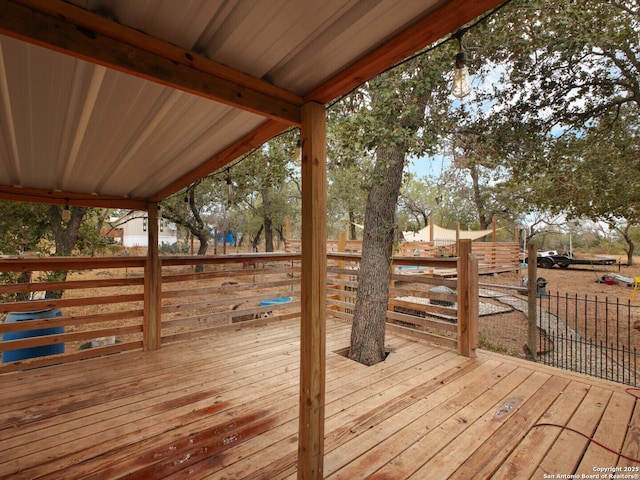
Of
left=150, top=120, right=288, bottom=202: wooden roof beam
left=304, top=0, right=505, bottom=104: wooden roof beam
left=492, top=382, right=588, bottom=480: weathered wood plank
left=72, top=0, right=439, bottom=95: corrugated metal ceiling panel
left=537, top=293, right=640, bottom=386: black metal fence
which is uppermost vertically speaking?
left=72, top=0, right=439, bottom=95: corrugated metal ceiling panel

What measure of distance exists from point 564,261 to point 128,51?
17.0 metres

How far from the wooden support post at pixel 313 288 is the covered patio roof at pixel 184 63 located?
0.15m

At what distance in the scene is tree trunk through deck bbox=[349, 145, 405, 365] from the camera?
3082 millimetres

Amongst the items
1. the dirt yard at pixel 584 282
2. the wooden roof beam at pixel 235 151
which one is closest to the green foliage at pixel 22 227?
the wooden roof beam at pixel 235 151

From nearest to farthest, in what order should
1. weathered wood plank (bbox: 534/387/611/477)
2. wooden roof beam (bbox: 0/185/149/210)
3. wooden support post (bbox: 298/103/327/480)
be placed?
wooden support post (bbox: 298/103/327/480)
weathered wood plank (bbox: 534/387/611/477)
wooden roof beam (bbox: 0/185/149/210)

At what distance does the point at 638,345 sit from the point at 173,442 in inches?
253

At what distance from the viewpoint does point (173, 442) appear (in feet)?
5.99

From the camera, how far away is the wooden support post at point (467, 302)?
3139mm

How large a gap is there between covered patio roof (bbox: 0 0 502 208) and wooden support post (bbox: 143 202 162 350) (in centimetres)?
132

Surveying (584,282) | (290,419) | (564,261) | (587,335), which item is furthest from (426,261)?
(564,261)

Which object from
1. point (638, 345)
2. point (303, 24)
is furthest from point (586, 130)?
point (303, 24)

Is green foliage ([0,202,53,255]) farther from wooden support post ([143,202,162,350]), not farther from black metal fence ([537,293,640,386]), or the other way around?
black metal fence ([537,293,640,386])

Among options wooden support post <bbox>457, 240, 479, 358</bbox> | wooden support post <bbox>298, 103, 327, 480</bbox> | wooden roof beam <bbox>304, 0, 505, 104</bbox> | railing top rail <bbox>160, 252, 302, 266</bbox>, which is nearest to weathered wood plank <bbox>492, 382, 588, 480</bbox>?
wooden support post <bbox>457, 240, 479, 358</bbox>

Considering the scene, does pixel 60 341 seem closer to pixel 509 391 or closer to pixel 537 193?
pixel 509 391
